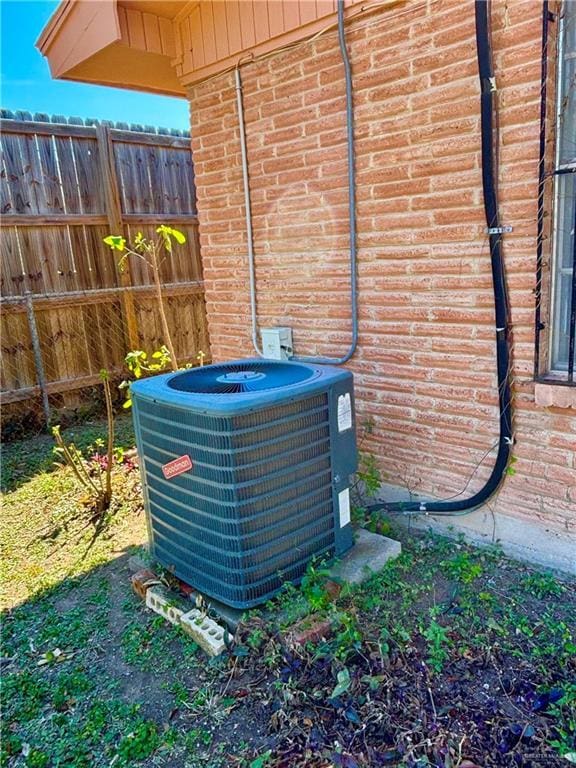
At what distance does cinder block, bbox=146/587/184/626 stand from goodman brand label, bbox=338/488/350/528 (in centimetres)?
80

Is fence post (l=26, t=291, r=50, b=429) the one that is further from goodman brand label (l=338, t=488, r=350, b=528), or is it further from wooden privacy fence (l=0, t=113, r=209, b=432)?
goodman brand label (l=338, t=488, r=350, b=528)

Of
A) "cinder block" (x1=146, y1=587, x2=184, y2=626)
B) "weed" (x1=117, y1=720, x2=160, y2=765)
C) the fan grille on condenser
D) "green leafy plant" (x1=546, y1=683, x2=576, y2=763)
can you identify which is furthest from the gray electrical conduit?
"weed" (x1=117, y1=720, x2=160, y2=765)

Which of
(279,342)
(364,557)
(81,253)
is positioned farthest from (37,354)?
(364,557)

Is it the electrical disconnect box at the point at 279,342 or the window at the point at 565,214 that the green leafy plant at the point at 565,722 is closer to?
the window at the point at 565,214

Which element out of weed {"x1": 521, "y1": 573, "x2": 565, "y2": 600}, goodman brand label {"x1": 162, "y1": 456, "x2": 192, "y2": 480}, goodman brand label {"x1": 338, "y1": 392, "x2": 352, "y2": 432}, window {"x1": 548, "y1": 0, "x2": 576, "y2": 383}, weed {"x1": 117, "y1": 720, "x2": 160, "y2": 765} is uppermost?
window {"x1": 548, "y1": 0, "x2": 576, "y2": 383}

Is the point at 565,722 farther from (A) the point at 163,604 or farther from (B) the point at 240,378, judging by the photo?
(B) the point at 240,378

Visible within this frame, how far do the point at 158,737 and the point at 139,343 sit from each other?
488 centimetres

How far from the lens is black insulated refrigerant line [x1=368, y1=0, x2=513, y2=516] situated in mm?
2205

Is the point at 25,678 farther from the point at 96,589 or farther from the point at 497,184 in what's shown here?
the point at 497,184

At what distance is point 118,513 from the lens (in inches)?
139

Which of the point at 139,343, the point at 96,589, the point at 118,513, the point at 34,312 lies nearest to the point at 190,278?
the point at 139,343

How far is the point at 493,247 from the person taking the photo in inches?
91.9

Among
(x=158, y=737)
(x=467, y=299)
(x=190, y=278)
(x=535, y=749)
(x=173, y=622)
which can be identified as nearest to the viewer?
(x=535, y=749)

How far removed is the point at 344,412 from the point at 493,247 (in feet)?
3.14
